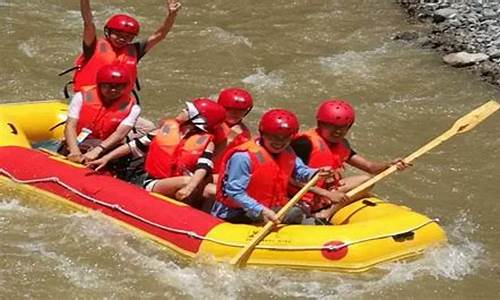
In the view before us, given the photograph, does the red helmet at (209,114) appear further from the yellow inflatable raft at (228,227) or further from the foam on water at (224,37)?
the foam on water at (224,37)

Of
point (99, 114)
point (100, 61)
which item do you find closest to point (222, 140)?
point (99, 114)

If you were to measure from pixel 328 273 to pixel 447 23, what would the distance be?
7024 millimetres

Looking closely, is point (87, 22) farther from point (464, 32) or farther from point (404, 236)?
point (464, 32)

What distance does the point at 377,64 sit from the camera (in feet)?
38.3

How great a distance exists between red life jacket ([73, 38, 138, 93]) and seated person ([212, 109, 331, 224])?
1832mm

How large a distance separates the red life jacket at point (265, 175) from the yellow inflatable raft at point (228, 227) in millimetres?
244

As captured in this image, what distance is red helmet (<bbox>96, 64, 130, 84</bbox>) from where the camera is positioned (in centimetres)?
737

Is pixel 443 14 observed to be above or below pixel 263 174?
below

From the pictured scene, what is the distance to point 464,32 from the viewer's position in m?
12.1

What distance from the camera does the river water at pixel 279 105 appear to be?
6320 millimetres

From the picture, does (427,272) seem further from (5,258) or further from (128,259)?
(5,258)

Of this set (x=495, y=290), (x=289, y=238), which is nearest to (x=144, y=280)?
(x=289, y=238)

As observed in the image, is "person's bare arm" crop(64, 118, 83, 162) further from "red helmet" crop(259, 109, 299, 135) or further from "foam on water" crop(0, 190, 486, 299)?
"red helmet" crop(259, 109, 299, 135)

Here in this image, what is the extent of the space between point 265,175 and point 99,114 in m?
1.68
